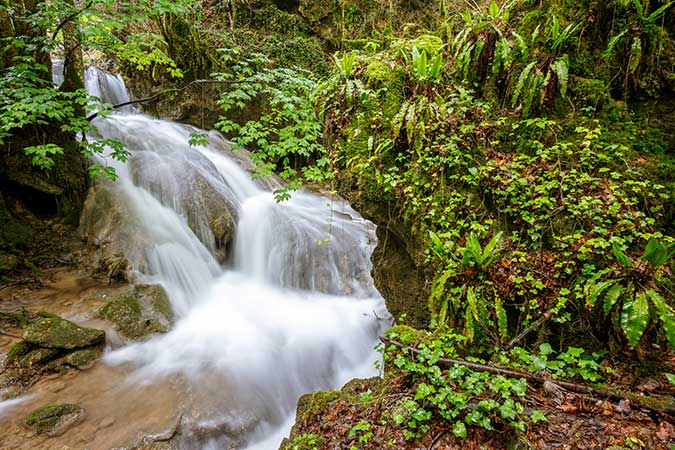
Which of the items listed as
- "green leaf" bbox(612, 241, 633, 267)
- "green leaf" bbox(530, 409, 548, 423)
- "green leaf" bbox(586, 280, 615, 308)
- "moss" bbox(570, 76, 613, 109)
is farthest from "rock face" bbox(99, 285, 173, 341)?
"moss" bbox(570, 76, 613, 109)

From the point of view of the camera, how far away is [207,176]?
29.1ft

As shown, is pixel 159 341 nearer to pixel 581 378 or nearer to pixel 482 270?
pixel 482 270

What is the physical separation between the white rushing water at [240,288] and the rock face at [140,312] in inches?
9.1

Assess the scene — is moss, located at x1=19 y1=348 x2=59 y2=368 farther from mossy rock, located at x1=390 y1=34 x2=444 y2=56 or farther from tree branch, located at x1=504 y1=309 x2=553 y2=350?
mossy rock, located at x1=390 y1=34 x2=444 y2=56

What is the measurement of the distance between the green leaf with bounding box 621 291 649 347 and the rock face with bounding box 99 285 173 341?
624 cm

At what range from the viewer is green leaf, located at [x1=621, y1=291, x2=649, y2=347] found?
2287 mm

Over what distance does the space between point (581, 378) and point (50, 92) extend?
7.29 meters

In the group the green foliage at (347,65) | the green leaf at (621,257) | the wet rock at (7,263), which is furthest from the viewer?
the wet rock at (7,263)

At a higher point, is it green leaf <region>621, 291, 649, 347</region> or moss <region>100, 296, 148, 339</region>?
green leaf <region>621, 291, 649, 347</region>

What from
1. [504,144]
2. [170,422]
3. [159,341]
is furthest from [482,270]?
[159,341]

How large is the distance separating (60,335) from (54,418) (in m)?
1.37

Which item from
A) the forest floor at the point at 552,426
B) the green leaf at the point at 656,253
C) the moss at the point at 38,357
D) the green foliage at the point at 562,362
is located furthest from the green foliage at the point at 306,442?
the moss at the point at 38,357

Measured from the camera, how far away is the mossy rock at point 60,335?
446 centimetres

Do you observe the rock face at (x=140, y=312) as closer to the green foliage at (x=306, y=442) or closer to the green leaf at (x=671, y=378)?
the green foliage at (x=306, y=442)
